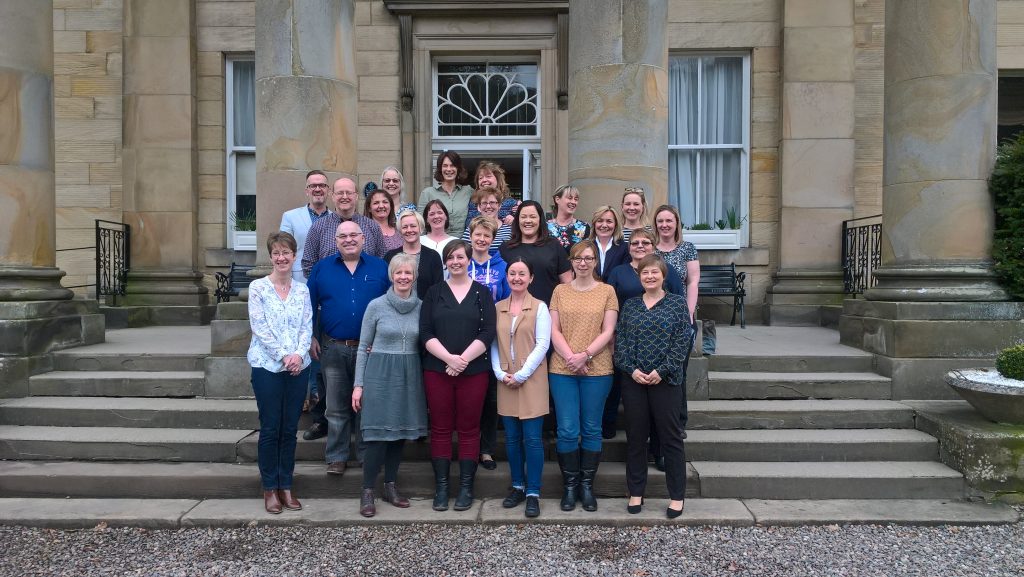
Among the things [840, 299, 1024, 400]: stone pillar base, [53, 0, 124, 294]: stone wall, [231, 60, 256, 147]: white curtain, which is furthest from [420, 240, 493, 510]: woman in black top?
[53, 0, 124, 294]: stone wall

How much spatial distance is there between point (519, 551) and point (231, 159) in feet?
28.4

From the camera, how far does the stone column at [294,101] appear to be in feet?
20.9

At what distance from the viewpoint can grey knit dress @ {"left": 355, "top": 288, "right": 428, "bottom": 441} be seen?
4668 millimetres

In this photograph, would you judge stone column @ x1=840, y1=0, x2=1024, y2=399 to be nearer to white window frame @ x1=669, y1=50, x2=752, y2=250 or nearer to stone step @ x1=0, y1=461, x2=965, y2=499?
stone step @ x1=0, y1=461, x2=965, y2=499

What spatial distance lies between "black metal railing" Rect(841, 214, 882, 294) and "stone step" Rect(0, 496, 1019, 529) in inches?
197

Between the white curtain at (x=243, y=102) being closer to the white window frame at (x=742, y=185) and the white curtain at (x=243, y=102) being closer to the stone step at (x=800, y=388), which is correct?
the white window frame at (x=742, y=185)

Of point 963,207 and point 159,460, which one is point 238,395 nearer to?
point 159,460

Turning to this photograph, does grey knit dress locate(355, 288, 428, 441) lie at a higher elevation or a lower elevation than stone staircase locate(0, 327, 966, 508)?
higher

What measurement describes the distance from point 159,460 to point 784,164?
8.48 meters

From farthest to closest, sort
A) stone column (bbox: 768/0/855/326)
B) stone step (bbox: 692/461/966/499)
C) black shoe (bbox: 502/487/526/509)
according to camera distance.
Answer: stone column (bbox: 768/0/855/326)
stone step (bbox: 692/461/966/499)
black shoe (bbox: 502/487/526/509)

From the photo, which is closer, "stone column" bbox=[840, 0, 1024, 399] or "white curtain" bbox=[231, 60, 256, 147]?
"stone column" bbox=[840, 0, 1024, 399]

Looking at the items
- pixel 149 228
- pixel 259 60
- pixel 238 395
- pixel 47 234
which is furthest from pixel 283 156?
pixel 149 228

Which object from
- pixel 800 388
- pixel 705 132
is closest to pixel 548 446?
pixel 800 388

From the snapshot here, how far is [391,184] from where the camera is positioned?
5.77m
